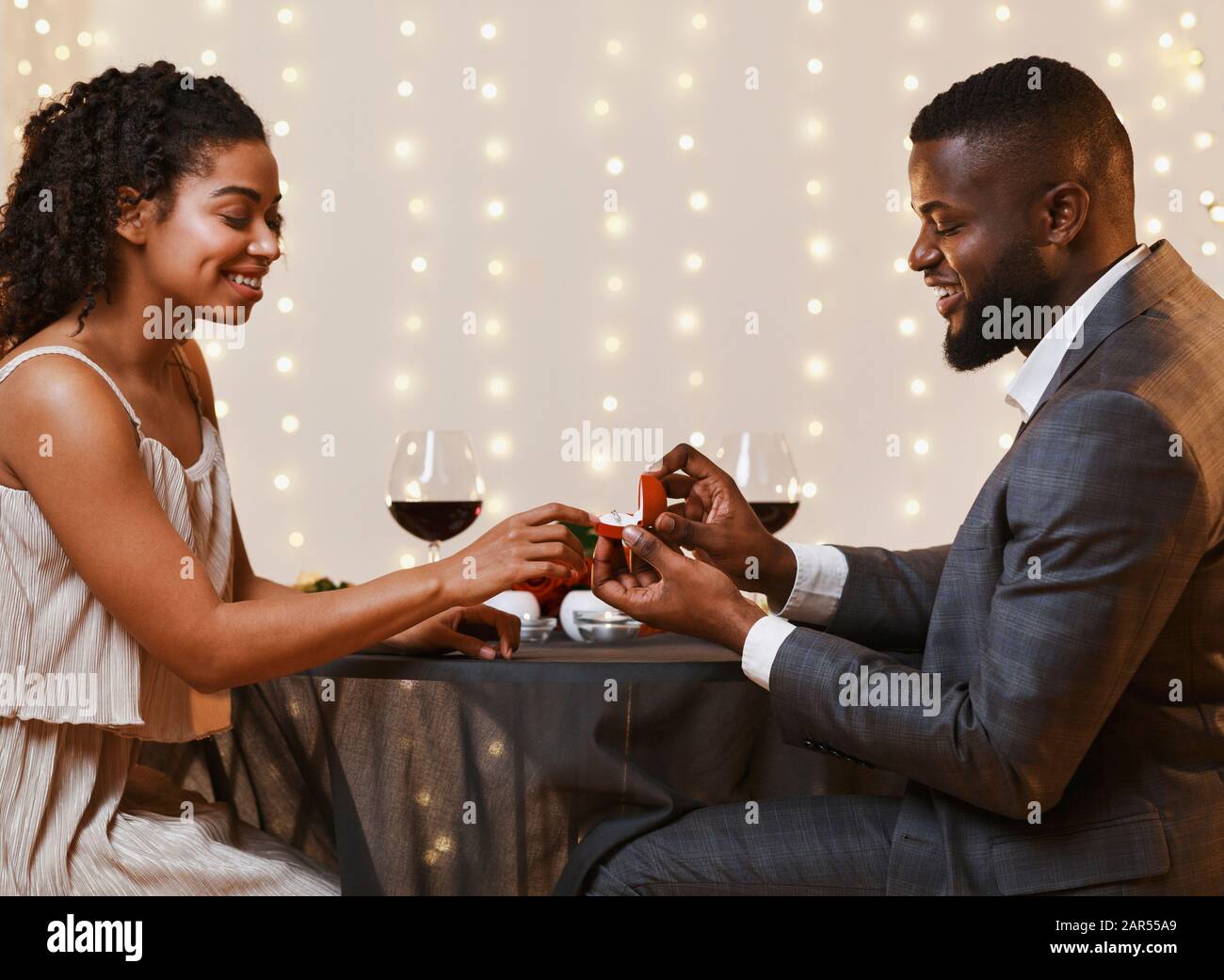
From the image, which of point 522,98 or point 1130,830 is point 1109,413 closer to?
point 1130,830

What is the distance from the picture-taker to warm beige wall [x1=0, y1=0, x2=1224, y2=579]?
365 cm

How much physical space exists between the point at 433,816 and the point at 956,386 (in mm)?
2737

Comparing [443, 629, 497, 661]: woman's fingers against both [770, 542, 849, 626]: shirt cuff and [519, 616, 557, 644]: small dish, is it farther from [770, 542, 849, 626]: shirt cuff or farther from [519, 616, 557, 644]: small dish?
[770, 542, 849, 626]: shirt cuff

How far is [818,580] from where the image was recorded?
65.7 inches

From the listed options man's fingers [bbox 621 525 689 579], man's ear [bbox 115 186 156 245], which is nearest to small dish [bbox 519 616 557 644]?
man's fingers [bbox 621 525 689 579]

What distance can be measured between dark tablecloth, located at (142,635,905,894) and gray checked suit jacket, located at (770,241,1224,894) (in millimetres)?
129

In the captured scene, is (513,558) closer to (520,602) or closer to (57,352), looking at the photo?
(520,602)

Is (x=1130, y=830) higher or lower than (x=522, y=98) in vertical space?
lower

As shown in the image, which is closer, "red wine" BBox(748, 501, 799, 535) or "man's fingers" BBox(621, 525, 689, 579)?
"man's fingers" BBox(621, 525, 689, 579)

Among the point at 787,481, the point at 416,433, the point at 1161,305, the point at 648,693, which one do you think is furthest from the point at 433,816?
the point at 1161,305

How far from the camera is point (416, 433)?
1843 millimetres

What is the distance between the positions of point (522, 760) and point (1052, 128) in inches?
36.9

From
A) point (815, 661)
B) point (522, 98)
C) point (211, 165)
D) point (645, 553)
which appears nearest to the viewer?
point (815, 661)

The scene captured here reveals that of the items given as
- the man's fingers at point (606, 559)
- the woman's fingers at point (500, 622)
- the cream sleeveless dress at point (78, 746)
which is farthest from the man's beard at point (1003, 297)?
the cream sleeveless dress at point (78, 746)
